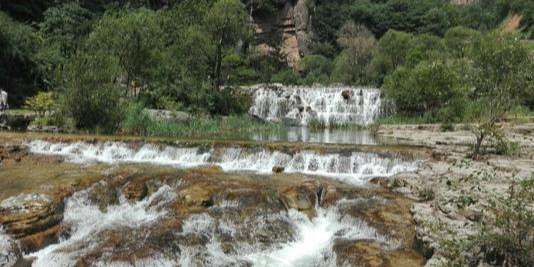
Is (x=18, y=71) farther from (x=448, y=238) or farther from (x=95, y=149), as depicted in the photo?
(x=448, y=238)

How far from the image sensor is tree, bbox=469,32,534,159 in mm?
14049

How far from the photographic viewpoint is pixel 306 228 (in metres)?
10.4

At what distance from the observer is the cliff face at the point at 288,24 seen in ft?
207

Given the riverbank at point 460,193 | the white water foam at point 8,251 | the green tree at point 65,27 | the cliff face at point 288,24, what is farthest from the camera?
the cliff face at point 288,24

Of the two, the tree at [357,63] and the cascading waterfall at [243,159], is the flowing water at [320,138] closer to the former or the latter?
the cascading waterfall at [243,159]

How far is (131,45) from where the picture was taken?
29.9m

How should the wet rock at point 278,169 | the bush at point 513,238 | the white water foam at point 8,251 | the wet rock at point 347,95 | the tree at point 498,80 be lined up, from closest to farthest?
the bush at point 513,238 → the white water foam at point 8,251 → the tree at point 498,80 → the wet rock at point 278,169 → the wet rock at point 347,95

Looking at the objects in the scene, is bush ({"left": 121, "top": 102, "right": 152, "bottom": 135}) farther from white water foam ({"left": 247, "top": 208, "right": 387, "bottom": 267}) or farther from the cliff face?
the cliff face

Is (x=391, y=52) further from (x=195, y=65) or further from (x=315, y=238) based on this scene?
(x=315, y=238)

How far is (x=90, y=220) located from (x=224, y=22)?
23186 mm

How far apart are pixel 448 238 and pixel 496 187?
327 cm

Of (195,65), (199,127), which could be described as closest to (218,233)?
(199,127)

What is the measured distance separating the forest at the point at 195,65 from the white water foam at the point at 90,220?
10602 millimetres

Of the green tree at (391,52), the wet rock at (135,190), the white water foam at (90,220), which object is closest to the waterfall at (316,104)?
the green tree at (391,52)
